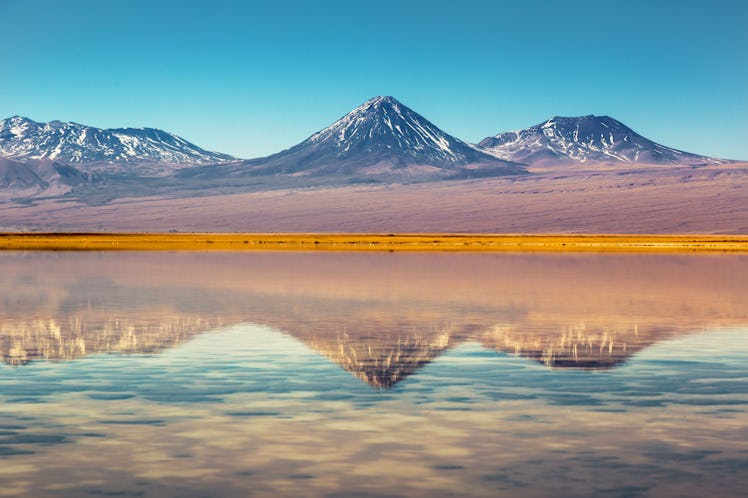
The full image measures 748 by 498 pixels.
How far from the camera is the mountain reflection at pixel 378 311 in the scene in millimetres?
17219

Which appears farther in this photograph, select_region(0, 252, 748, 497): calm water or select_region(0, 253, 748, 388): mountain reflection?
select_region(0, 253, 748, 388): mountain reflection

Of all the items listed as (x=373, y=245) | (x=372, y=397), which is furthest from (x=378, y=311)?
(x=373, y=245)

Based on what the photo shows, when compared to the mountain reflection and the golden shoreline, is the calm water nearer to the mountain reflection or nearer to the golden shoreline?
the mountain reflection

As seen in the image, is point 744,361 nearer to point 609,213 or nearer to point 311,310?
point 311,310

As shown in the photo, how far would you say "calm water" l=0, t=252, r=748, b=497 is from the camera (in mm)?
8859

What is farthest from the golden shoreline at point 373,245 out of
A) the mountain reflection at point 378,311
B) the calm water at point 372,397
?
the calm water at point 372,397

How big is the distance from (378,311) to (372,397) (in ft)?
36.4

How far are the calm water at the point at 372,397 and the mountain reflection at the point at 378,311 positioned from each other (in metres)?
0.11

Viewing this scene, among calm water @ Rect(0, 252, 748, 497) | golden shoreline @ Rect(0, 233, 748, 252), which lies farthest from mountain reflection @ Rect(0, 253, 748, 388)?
golden shoreline @ Rect(0, 233, 748, 252)

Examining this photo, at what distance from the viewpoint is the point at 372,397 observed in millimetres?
12617

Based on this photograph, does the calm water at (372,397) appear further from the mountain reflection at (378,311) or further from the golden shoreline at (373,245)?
the golden shoreline at (373,245)

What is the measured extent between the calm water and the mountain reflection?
0.11 metres

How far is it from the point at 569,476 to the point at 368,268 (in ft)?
118

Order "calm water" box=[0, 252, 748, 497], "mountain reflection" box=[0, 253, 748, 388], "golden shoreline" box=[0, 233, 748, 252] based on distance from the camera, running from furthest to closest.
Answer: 1. "golden shoreline" box=[0, 233, 748, 252]
2. "mountain reflection" box=[0, 253, 748, 388]
3. "calm water" box=[0, 252, 748, 497]
